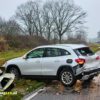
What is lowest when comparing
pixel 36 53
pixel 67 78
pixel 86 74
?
pixel 67 78

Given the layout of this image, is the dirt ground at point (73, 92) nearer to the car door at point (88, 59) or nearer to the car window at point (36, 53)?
the car door at point (88, 59)

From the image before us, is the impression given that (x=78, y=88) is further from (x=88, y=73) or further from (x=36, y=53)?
(x=36, y=53)

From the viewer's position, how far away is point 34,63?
14.8 meters

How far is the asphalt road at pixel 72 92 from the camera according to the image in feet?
37.8

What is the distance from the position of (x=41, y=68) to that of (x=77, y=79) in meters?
1.74

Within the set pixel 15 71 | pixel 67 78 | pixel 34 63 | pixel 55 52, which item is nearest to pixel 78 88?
pixel 67 78

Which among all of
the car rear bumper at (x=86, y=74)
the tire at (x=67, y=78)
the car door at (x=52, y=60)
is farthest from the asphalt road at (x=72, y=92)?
the car door at (x=52, y=60)

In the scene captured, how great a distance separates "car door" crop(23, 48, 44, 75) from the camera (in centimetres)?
1470

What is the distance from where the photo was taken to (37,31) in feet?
267

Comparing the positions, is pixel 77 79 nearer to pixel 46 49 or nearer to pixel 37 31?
pixel 46 49

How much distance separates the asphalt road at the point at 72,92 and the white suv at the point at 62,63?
A: 1.32 ft

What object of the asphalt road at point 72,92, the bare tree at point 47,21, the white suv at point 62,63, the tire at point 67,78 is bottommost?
the asphalt road at point 72,92

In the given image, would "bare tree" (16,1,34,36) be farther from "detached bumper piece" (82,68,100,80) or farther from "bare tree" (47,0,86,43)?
"detached bumper piece" (82,68,100,80)

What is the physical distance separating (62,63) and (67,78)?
62 cm
